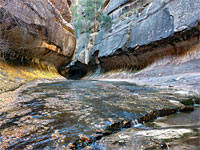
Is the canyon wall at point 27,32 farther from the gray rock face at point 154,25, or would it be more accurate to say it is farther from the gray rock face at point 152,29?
the gray rock face at point 152,29

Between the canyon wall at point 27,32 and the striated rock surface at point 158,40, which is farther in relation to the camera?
the striated rock surface at point 158,40

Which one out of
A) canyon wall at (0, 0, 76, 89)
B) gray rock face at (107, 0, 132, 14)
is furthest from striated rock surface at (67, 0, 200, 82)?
canyon wall at (0, 0, 76, 89)

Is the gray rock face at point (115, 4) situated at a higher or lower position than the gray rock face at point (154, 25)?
higher

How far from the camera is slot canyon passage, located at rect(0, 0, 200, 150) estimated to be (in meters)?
1.35

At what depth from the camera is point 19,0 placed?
6.50 metres

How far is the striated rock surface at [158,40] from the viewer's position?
28.2ft

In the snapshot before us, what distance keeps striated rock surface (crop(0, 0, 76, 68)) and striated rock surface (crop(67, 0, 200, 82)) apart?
6.61 metres

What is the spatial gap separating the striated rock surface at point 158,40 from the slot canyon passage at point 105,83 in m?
0.07

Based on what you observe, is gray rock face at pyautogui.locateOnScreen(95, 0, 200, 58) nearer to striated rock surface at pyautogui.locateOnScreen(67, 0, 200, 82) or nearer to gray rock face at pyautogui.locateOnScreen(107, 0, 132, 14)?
striated rock surface at pyautogui.locateOnScreen(67, 0, 200, 82)

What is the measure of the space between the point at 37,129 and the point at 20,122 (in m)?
0.35

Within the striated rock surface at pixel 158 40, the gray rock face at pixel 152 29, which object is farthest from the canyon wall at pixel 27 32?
the gray rock face at pixel 152 29

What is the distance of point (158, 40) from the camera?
10.5 metres

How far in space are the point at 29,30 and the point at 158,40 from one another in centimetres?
942

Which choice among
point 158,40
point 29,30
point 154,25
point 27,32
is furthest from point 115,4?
point 29,30
